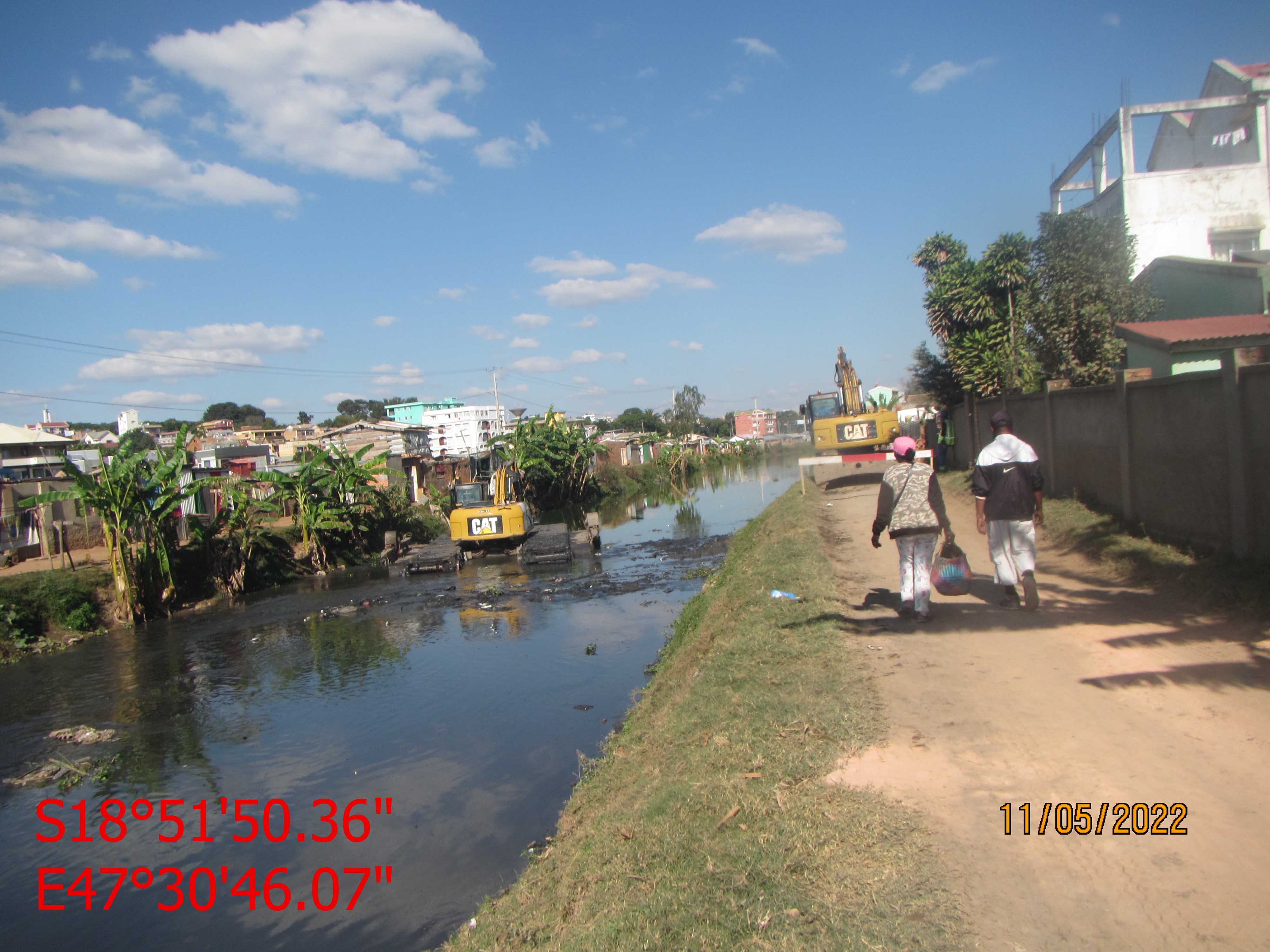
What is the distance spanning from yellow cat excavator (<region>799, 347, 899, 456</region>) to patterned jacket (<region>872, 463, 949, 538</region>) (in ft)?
49.2

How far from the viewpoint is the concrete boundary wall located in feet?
24.1

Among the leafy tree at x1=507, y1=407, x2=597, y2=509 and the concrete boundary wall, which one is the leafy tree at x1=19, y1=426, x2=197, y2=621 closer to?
the concrete boundary wall

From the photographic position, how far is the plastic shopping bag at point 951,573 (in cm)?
736

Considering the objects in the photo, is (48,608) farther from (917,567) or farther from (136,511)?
(917,567)

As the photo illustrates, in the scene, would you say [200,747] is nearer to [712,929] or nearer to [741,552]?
[712,929]

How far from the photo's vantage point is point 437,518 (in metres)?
31.8

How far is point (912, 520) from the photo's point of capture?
7.18 m

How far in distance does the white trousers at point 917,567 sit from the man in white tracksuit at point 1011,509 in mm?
486

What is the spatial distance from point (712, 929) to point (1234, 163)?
3538cm

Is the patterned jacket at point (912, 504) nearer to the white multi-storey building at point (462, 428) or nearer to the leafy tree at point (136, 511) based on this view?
the leafy tree at point (136, 511)

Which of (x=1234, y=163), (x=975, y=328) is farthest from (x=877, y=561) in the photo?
(x=1234, y=163)

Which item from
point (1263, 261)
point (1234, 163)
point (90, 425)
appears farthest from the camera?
point (90, 425)
